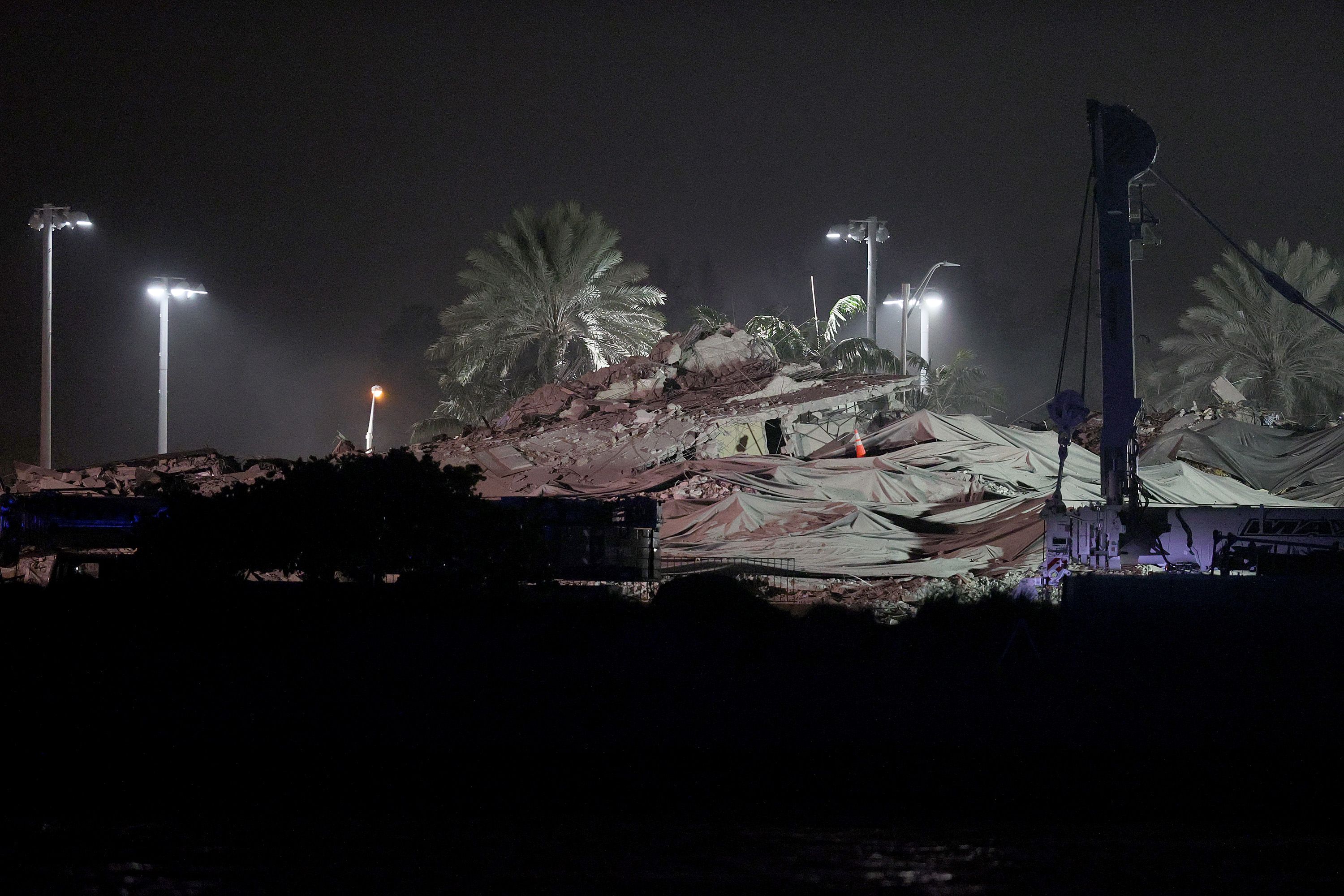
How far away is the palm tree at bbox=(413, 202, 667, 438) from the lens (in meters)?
35.2

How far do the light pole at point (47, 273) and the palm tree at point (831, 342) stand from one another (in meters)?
17.1

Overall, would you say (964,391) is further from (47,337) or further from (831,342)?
(47,337)

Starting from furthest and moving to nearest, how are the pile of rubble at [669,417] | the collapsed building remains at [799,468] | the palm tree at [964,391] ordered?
the palm tree at [964,391]
the pile of rubble at [669,417]
the collapsed building remains at [799,468]

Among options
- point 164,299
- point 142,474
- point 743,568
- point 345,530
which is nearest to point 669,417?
point 743,568

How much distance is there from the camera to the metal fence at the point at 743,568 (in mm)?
15555

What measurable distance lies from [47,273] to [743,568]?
19241 millimetres

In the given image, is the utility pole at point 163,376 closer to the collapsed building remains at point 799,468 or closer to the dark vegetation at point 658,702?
the collapsed building remains at point 799,468

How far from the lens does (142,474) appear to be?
2203 cm

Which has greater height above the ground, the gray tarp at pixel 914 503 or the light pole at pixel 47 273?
the light pole at pixel 47 273

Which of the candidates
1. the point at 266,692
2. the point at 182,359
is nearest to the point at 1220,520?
the point at 266,692

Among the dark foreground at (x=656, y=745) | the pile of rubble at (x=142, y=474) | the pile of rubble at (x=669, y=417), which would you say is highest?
the pile of rubble at (x=669, y=417)

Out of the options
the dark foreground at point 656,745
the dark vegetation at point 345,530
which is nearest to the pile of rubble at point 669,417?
the dark vegetation at point 345,530

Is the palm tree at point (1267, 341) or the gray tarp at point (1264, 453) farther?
the palm tree at point (1267, 341)

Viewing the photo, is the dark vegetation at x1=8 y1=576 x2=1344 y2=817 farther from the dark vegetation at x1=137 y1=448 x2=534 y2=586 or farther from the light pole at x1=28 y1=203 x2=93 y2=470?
the light pole at x1=28 y1=203 x2=93 y2=470
